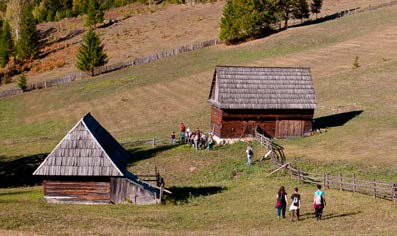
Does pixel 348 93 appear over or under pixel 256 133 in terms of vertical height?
over

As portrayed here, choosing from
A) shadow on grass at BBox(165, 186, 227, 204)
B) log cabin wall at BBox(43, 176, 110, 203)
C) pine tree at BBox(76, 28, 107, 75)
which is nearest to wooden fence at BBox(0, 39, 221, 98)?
pine tree at BBox(76, 28, 107, 75)

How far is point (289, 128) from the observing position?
139 ft

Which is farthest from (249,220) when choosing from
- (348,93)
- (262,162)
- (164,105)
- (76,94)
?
(76,94)

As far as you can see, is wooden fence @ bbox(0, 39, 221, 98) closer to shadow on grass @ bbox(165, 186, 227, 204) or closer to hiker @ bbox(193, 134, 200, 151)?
hiker @ bbox(193, 134, 200, 151)

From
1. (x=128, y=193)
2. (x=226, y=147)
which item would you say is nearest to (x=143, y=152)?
(x=226, y=147)

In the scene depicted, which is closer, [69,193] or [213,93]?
[69,193]

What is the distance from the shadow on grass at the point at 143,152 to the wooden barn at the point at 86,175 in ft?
40.1

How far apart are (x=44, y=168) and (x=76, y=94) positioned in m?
47.4

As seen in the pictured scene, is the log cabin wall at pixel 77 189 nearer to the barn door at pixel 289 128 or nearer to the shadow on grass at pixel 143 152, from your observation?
the shadow on grass at pixel 143 152

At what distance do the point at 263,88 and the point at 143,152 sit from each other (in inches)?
435

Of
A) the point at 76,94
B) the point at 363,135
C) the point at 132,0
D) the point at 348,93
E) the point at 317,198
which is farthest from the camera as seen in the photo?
the point at 132,0

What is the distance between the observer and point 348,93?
5362cm

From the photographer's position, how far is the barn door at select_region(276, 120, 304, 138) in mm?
42250

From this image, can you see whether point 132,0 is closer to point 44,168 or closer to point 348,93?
point 348,93
